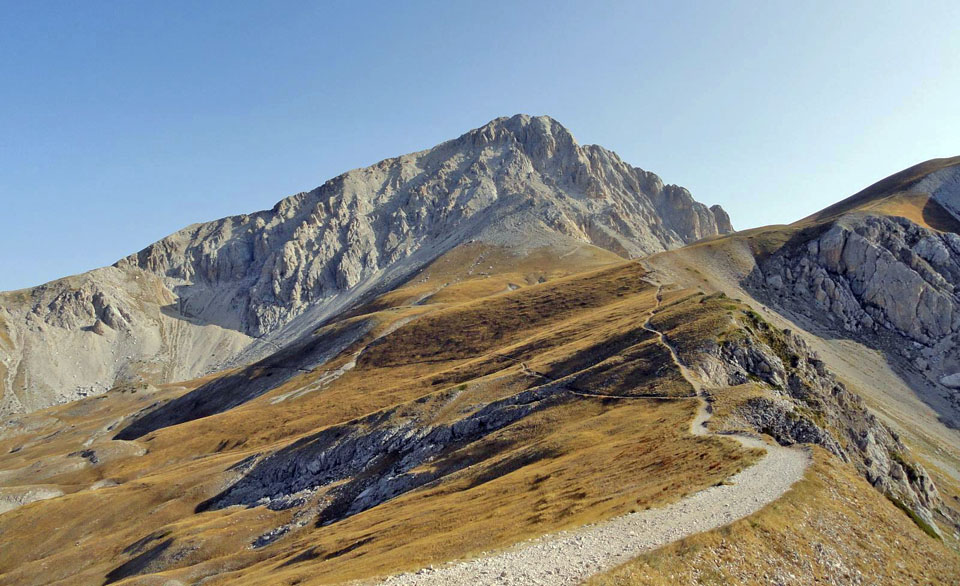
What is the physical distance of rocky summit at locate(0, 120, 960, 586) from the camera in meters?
24.8

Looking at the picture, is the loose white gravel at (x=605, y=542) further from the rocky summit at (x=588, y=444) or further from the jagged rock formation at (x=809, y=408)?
the jagged rock formation at (x=809, y=408)

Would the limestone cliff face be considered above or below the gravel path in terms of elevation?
below

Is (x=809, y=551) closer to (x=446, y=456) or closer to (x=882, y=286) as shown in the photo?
(x=446, y=456)

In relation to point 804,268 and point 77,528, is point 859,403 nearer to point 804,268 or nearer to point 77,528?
point 804,268

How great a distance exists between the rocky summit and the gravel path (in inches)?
6.6

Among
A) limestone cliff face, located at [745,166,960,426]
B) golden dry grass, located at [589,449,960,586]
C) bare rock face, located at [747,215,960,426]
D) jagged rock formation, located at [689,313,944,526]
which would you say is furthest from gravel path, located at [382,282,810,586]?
bare rock face, located at [747,215,960,426]

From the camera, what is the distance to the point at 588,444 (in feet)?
146

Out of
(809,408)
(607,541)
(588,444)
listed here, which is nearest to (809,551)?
(607,541)

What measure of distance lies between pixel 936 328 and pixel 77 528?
5769 inches

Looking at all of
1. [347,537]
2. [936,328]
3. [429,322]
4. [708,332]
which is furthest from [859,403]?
[429,322]

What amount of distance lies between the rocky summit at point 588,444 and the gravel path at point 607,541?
0.17m

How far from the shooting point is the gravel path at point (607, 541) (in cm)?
2159

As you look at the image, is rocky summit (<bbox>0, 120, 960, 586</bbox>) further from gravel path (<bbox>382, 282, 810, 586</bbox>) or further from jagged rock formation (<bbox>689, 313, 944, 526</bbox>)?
jagged rock formation (<bbox>689, 313, 944, 526</bbox>)

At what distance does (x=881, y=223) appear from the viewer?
405 feet
